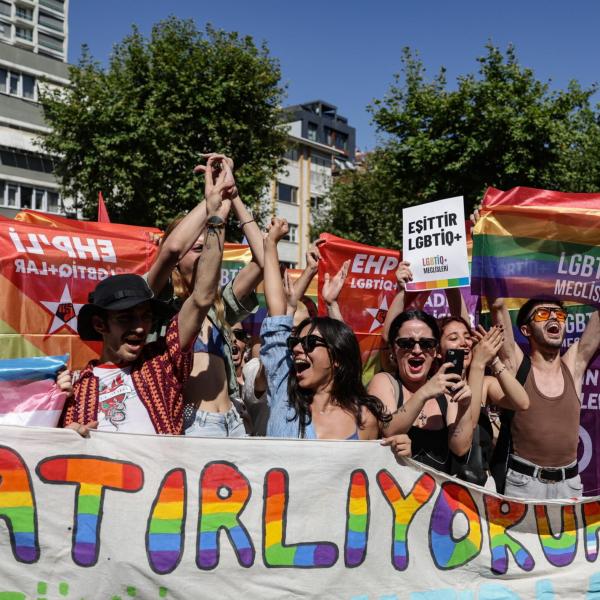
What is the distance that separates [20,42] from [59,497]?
51763 millimetres

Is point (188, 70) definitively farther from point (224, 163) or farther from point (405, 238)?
point (224, 163)

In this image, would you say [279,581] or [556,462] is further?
[556,462]

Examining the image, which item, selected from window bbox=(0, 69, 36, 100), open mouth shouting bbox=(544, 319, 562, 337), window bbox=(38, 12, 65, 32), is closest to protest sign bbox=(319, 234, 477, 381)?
open mouth shouting bbox=(544, 319, 562, 337)

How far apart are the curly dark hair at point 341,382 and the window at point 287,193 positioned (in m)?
43.6

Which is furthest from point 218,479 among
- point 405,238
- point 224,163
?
point 405,238

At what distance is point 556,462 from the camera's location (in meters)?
3.58

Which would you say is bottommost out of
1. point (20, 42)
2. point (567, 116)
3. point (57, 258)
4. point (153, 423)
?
point (153, 423)

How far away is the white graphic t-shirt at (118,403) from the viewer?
2713 mm

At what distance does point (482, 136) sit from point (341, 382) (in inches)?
661

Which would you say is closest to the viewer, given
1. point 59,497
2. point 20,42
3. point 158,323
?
point 59,497

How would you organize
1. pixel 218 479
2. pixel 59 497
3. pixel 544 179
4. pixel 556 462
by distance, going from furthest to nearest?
pixel 544 179, pixel 556 462, pixel 218 479, pixel 59 497

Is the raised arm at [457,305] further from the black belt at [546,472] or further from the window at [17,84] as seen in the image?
the window at [17,84]

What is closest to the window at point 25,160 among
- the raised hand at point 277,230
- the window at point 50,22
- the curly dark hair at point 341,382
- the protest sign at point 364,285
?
the window at point 50,22

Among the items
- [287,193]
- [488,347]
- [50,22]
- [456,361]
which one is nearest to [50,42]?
[50,22]
